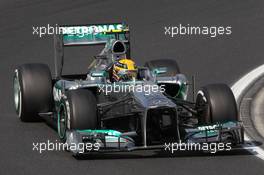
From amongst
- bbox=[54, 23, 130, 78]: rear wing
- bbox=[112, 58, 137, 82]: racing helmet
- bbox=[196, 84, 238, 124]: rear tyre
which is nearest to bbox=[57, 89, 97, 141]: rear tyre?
bbox=[112, 58, 137, 82]: racing helmet

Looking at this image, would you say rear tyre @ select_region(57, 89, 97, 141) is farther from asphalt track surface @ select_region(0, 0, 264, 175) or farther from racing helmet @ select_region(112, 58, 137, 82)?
racing helmet @ select_region(112, 58, 137, 82)

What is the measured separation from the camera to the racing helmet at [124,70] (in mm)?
15617

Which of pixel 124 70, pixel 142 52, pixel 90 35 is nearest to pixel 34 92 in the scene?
pixel 124 70

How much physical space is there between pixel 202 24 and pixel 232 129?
441 inches

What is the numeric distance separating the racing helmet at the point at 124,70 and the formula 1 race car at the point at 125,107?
0.05ft

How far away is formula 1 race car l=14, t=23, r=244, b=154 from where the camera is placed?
45.9 feet

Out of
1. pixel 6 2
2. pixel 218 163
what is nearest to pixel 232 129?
pixel 218 163

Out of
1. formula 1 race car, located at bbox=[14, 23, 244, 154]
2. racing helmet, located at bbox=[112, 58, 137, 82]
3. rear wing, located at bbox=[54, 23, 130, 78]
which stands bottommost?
formula 1 race car, located at bbox=[14, 23, 244, 154]

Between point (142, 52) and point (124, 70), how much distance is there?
23.4 feet

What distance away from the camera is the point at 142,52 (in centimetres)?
2278

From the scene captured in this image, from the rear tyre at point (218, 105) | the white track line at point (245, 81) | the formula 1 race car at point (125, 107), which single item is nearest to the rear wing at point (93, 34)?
the formula 1 race car at point (125, 107)

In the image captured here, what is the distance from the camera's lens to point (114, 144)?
13.9m

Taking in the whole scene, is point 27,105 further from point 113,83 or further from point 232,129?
point 232,129

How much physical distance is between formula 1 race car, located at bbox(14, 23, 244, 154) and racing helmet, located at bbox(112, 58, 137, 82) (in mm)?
16
